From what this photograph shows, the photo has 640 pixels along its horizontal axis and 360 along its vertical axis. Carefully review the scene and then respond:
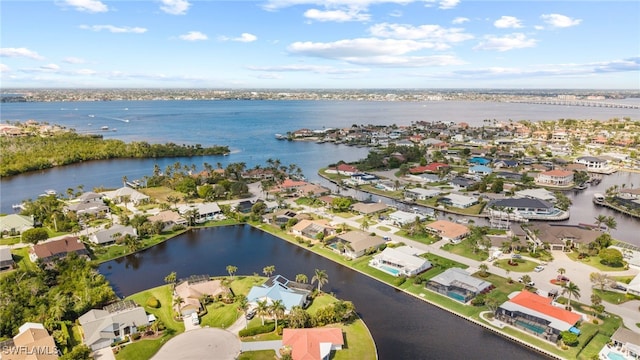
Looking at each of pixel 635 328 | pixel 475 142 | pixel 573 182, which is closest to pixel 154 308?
pixel 635 328

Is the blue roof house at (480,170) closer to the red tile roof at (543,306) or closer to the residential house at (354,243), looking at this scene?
the residential house at (354,243)

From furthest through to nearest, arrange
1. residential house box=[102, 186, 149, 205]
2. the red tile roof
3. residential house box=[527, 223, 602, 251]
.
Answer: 1. residential house box=[102, 186, 149, 205]
2. residential house box=[527, 223, 602, 251]
3. the red tile roof

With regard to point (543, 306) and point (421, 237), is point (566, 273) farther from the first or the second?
point (421, 237)

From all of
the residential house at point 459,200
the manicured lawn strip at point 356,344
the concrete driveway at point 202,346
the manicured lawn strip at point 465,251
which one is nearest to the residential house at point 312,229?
the manicured lawn strip at point 465,251

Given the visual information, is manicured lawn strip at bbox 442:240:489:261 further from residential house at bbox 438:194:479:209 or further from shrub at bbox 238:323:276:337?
shrub at bbox 238:323:276:337

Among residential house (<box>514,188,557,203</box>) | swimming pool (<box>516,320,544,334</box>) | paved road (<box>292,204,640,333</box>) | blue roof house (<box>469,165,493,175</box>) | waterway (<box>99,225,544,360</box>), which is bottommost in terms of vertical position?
waterway (<box>99,225,544,360</box>)

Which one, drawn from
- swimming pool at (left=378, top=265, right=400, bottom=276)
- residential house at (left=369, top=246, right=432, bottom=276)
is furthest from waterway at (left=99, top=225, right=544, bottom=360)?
residential house at (left=369, top=246, right=432, bottom=276)
